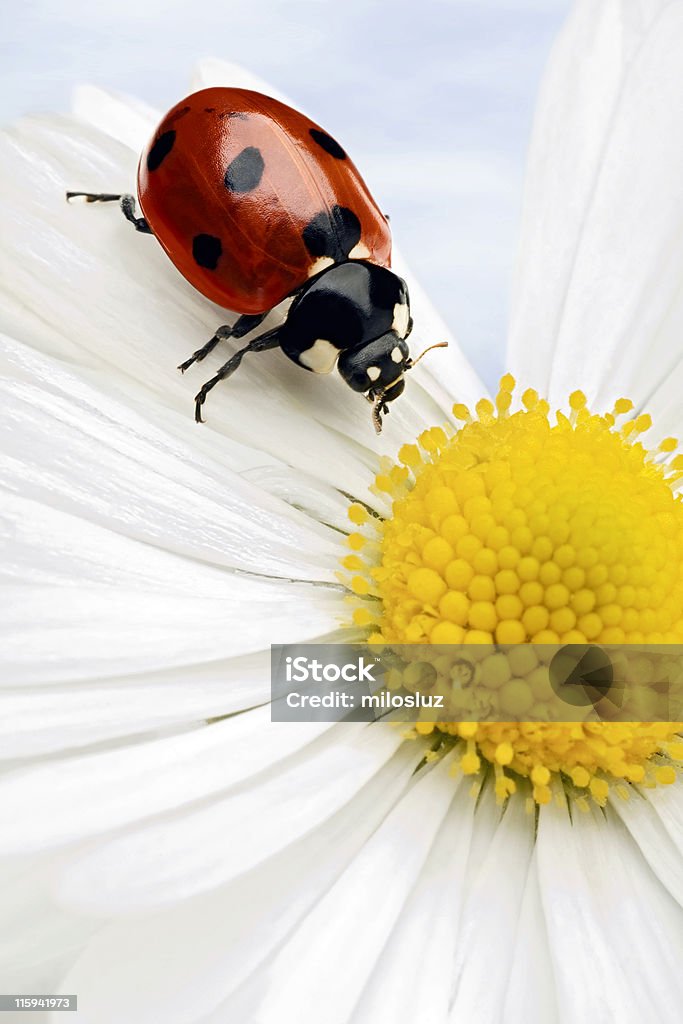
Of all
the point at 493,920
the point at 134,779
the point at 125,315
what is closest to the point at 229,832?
the point at 134,779

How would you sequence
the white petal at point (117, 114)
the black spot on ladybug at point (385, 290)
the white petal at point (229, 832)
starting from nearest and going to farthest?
the white petal at point (229, 832), the black spot on ladybug at point (385, 290), the white petal at point (117, 114)

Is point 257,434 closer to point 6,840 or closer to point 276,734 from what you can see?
point 276,734

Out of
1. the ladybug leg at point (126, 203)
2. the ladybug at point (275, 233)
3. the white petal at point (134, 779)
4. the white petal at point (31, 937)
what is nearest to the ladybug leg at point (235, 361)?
the ladybug at point (275, 233)

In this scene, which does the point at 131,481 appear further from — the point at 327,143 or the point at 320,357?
the point at 327,143

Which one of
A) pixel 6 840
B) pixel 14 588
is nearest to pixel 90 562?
pixel 14 588

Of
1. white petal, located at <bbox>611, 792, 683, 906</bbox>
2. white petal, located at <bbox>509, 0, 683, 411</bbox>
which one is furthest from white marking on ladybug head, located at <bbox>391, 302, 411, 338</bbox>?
white petal, located at <bbox>611, 792, 683, 906</bbox>

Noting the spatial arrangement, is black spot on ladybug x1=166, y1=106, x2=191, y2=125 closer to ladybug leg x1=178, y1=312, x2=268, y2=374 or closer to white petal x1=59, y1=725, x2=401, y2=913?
ladybug leg x1=178, y1=312, x2=268, y2=374

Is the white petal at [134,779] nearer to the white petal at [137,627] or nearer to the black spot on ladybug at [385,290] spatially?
the white petal at [137,627]
